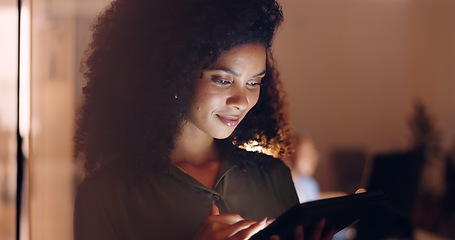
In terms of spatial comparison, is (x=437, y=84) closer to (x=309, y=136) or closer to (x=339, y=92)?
(x=309, y=136)

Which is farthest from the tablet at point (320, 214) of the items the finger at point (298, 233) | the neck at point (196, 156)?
the neck at point (196, 156)

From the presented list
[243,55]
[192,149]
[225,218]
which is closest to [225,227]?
[225,218]

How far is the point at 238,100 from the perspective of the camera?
648mm

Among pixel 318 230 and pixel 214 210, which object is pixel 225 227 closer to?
pixel 214 210

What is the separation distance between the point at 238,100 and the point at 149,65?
0.42 ft

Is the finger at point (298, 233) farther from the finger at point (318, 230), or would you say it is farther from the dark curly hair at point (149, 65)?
the dark curly hair at point (149, 65)

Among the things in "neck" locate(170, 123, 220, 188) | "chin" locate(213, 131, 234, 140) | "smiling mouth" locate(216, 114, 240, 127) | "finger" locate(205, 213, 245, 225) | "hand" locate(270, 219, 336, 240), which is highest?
"smiling mouth" locate(216, 114, 240, 127)

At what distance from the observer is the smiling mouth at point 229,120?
0.65 m

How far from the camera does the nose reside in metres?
0.64

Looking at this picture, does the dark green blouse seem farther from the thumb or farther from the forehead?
the forehead

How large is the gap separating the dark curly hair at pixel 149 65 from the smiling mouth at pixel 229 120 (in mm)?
51

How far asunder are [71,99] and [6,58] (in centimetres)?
19

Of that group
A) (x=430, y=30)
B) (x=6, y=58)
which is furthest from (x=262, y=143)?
(x=430, y=30)

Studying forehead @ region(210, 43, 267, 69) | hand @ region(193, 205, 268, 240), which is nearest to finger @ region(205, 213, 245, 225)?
hand @ region(193, 205, 268, 240)
